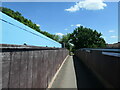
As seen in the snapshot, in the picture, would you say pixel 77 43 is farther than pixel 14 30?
Yes

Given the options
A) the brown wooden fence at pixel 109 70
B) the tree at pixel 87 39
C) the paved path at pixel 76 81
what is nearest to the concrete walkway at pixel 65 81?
the paved path at pixel 76 81

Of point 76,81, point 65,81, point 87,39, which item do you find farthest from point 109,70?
point 87,39

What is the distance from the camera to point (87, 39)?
65688 millimetres

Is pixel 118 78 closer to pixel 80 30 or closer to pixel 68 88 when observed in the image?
pixel 68 88

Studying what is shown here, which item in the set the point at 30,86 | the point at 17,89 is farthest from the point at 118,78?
the point at 17,89

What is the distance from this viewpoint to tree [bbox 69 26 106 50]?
6512 cm

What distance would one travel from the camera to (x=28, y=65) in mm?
4449

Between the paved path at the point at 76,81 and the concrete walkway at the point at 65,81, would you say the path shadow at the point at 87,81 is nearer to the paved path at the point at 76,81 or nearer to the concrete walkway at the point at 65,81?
the paved path at the point at 76,81

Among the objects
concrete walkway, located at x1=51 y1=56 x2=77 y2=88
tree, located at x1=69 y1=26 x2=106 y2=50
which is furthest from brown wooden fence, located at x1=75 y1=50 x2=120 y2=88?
tree, located at x1=69 y1=26 x2=106 y2=50

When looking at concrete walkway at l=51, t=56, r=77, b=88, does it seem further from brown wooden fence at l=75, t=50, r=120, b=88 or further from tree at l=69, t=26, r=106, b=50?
tree at l=69, t=26, r=106, b=50

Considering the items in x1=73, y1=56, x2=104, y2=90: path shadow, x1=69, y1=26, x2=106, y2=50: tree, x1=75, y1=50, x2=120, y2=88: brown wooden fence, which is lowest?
x1=73, y1=56, x2=104, y2=90: path shadow

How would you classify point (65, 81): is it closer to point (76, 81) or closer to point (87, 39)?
point (76, 81)

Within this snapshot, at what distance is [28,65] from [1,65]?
1715mm

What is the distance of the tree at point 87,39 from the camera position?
214 feet
